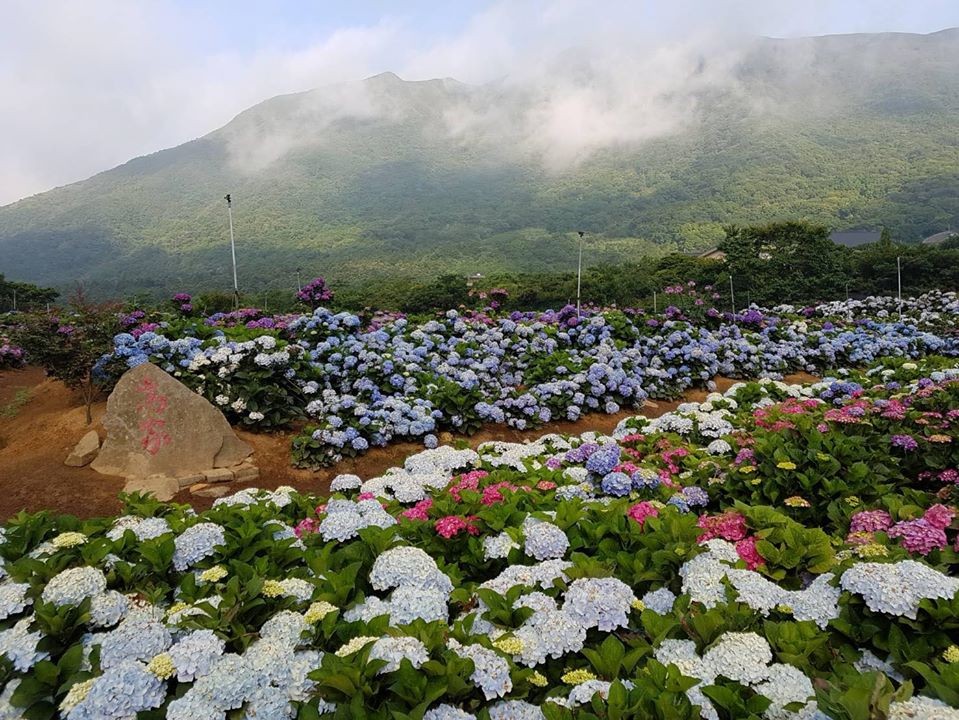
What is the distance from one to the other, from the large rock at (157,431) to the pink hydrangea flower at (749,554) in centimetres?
539

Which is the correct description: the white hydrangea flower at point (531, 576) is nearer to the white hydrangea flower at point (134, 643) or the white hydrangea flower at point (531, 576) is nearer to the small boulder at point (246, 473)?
the white hydrangea flower at point (134, 643)

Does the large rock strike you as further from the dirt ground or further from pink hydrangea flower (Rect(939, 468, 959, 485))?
pink hydrangea flower (Rect(939, 468, 959, 485))

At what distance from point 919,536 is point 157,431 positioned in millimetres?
6447

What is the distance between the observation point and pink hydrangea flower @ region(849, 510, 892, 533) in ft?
9.19

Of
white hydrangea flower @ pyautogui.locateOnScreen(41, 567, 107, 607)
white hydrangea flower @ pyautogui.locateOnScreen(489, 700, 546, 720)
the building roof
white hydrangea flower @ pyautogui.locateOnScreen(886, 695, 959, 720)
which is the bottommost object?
the building roof

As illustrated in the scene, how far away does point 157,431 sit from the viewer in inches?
241

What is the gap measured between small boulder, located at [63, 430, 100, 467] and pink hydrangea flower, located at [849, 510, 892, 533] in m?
6.95

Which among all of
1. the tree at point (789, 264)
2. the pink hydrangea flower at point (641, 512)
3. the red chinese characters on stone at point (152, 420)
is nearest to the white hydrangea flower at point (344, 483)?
the pink hydrangea flower at point (641, 512)

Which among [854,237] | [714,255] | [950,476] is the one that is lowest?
[854,237]

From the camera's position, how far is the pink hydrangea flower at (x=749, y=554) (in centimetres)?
253

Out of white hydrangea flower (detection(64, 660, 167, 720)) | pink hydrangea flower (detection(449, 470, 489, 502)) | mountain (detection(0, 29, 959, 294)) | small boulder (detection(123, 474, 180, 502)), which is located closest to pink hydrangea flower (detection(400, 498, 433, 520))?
pink hydrangea flower (detection(449, 470, 489, 502))

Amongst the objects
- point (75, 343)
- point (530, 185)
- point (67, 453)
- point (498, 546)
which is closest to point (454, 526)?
point (498, 546)

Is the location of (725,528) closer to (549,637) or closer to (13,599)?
(549,637)

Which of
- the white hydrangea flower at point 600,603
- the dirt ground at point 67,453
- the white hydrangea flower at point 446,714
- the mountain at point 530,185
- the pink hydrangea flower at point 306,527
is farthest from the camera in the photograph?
the mountain at point 530,185
